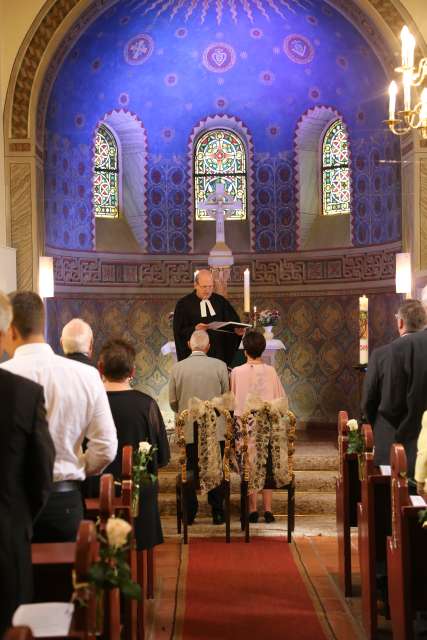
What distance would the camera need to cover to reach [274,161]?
14383 millimetres

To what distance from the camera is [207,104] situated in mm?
14234

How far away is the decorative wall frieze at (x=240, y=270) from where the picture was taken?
13.5m

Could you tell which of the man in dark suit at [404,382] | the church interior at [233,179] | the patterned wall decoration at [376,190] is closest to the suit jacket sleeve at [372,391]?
the man in dark suit at [404,382]

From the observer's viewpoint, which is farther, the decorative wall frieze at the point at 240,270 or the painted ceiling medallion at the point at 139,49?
the decorative wall frieze at the point at 240,270

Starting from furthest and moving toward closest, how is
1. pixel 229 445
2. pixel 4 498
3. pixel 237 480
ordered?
1. pixel 237 480
2. pixel 229 445
3. pixel 4 498

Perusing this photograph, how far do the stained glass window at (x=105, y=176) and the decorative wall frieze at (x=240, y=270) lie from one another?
81 cm

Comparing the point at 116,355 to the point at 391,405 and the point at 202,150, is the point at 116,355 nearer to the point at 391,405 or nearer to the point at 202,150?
the point at 391,405

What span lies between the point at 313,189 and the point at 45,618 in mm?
12036

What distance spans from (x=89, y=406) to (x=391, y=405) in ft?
7.66

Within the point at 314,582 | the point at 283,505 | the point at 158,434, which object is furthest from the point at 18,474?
the point at 283,505

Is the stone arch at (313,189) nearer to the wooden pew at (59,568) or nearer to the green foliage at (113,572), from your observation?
the wooden pew at (59,568)

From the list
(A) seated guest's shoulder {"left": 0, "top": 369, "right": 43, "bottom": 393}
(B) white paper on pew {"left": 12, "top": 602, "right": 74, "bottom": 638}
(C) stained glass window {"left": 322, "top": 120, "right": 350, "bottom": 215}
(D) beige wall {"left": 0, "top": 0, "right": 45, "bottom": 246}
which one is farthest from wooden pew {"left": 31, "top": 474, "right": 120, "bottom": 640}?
(C) stained glass window {"left": 322, "top": 120, "right": 350, "bottom": 215}

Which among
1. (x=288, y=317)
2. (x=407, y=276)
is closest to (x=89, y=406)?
(x=407, y=276)

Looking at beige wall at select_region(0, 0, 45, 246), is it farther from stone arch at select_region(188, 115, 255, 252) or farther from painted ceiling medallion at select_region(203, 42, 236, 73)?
stone arch at select_region(188, 115, 255, 252)
